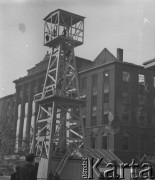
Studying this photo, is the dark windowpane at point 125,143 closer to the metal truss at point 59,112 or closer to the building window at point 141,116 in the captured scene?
the building window at point 141,116

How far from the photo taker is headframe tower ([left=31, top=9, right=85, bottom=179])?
2689 cm

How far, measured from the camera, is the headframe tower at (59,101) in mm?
26891

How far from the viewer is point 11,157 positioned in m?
35.8

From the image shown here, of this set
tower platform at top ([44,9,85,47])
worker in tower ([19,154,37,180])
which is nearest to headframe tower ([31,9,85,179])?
tower platform at top ([44,9,85,47])

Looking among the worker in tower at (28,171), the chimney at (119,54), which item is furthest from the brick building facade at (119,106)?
the worker in tower at (28,171)

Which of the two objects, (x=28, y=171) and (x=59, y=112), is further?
(x=59, y=112)

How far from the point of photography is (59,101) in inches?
1081

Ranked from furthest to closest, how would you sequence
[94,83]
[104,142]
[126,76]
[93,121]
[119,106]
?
[94,83] → [93,121] → [126,76] → [119,106] → [104,142]

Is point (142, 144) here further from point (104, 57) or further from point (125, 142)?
point (104, 57)

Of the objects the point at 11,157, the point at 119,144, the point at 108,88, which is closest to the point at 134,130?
the point at 119,144

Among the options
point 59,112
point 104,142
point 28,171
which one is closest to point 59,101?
point 59,112

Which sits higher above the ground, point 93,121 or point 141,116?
point 141,116

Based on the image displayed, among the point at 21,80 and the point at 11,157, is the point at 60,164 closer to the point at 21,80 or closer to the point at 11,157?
the point at 11,157

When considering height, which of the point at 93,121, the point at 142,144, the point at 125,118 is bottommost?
the point at 142,144
